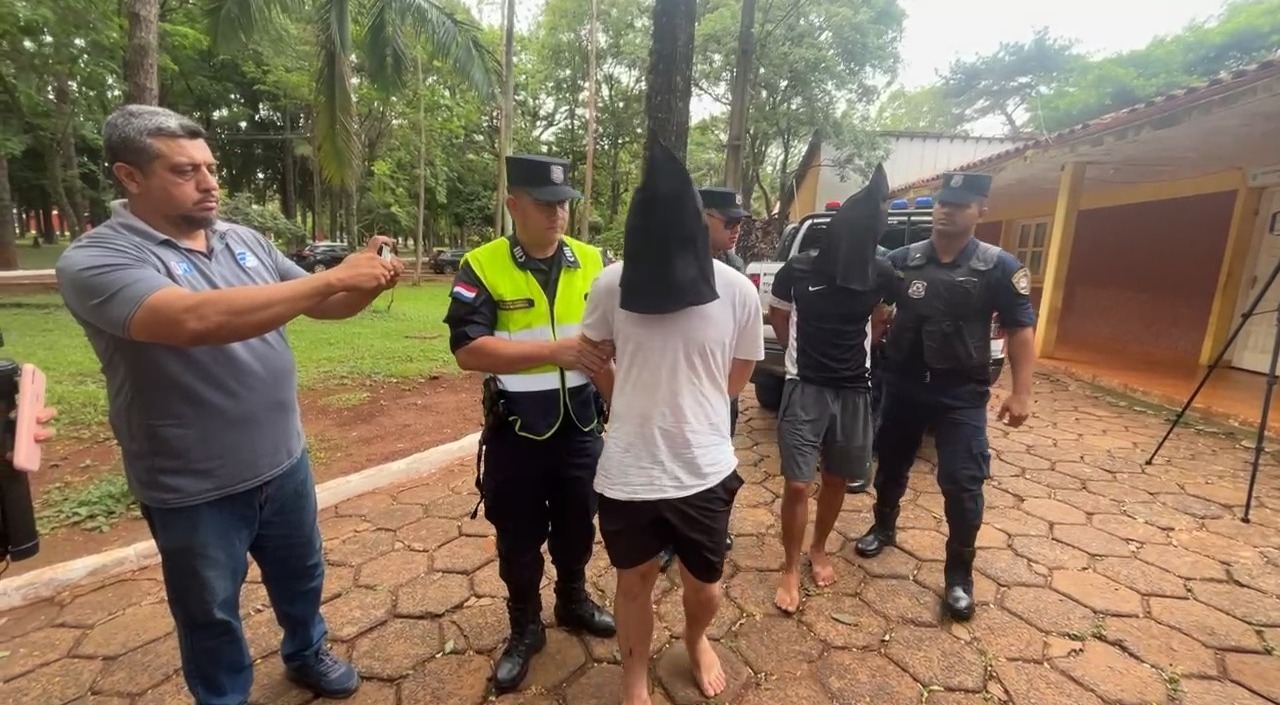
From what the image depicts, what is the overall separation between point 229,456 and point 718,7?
54.6ft

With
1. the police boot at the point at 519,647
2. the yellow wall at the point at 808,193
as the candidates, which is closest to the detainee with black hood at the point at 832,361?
the police boot at the point at 519,647

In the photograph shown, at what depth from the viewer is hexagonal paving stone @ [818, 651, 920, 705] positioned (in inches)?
87.0

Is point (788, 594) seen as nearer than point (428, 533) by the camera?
Yes

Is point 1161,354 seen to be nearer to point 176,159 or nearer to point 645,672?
point 645,672

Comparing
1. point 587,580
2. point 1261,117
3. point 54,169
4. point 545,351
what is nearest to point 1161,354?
point 1261,117

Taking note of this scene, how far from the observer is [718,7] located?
15297mm

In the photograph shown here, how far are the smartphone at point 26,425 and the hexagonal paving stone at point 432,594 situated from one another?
1.46 m

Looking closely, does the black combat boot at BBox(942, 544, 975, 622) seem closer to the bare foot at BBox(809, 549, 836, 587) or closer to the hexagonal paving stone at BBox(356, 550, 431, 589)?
the bare foot at BBox(809, 549, 836, 587)

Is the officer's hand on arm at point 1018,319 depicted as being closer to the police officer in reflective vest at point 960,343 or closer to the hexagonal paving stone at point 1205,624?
the police officer in reflective vest at point 960,343

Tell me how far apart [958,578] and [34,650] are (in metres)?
3.81

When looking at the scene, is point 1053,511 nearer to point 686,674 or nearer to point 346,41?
point 686,674

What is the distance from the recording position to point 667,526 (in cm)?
187

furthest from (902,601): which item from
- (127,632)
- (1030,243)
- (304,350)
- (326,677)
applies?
(1030,243)

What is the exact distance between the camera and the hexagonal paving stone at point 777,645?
2361mm
